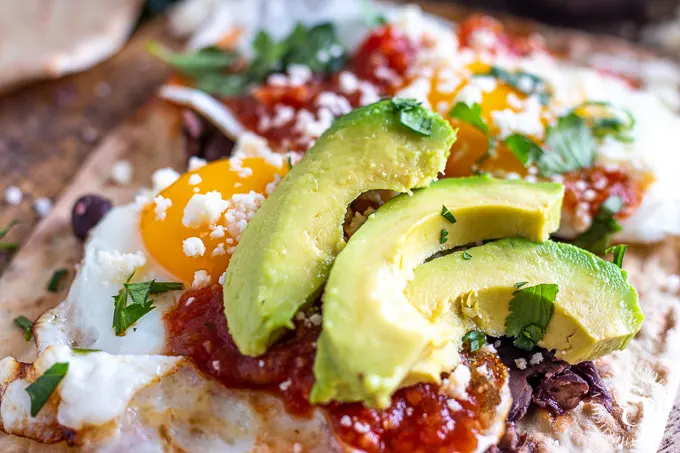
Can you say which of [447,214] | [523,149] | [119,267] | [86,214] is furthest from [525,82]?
[86,214]

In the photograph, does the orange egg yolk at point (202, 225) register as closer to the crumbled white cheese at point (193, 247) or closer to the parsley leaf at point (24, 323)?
the crumbled white cheese at point (193, 247)

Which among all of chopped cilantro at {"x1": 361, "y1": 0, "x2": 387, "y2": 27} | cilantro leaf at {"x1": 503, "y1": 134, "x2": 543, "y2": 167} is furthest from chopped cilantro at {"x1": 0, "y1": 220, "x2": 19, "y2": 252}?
cilantro leaf at {"x1": 503, "y1": 134, "x2": 543, "y2": 167}

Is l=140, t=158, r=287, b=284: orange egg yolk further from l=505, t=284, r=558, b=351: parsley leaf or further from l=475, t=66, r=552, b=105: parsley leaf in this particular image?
l=475, t=66, r=552, b=105: parsley leaf

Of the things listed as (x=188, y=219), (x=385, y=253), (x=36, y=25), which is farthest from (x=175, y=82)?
(x=385, y=253)

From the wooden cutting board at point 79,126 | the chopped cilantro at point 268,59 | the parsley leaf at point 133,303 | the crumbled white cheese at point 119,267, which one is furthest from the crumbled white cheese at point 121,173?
the parsley leaf at point 133,303

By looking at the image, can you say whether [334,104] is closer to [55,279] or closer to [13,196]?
[55,279]
